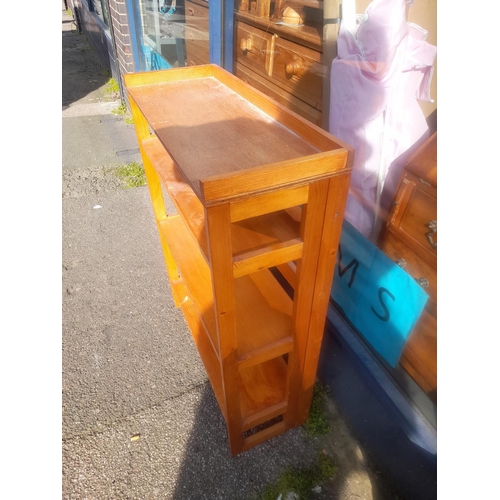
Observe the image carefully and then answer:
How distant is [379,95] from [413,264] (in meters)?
0.72

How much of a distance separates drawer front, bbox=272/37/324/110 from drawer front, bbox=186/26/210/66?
136 centimetres

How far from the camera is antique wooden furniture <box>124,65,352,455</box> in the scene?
1.10 m

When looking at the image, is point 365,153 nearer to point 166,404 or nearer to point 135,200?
point 166,404

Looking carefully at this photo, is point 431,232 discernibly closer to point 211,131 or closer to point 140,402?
point 211,131

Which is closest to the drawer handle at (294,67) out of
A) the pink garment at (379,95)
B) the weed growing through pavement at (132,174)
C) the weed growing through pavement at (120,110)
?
the pink garment at (379,95)

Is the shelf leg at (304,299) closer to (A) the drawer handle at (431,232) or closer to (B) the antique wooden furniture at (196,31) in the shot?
(A) the drawer handle at (431,232)

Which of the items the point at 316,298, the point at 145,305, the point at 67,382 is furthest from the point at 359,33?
the point at 67,382

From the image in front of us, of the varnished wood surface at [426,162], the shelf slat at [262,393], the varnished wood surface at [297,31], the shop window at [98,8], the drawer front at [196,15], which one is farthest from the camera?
the shop window at [98,8]

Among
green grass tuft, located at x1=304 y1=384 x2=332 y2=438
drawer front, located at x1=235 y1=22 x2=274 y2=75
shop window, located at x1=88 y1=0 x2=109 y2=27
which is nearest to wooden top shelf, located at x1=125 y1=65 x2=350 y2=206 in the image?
drawer front, located at x1=235 y1=22 x2=274 y2=75

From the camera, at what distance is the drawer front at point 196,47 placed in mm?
3379

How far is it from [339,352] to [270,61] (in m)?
1.90

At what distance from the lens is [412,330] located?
165 centimetres

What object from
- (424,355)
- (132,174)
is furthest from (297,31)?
(132,174)

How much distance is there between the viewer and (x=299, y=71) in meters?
2.03
